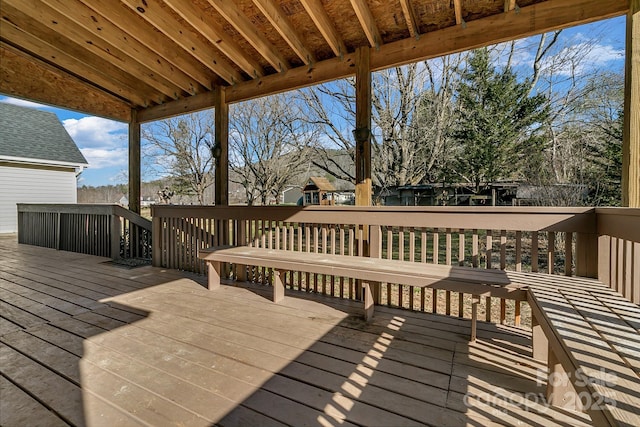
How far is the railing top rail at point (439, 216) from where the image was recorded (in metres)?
2.17

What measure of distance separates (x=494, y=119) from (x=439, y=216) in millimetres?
8484

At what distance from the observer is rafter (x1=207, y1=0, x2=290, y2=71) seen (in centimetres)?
274

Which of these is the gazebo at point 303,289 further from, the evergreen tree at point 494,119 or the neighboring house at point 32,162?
the evergreen tree at point 494,119

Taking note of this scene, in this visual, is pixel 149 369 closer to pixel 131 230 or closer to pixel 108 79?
pixel 131 230

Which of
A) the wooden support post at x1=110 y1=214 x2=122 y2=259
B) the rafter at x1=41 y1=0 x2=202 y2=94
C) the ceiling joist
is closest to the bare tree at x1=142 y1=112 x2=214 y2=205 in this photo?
the wooden support post at x1=110 y1=214 x2=122 y2=259

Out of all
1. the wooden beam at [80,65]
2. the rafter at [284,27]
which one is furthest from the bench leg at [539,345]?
the wooden beam at [80,65]

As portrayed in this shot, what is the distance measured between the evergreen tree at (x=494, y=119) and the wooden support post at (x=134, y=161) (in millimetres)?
8689

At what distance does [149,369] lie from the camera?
177 centimetres

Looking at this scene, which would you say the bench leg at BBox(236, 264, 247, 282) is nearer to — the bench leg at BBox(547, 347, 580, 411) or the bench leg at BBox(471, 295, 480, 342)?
the bench leg at BBox(471, 295, 480, 342)

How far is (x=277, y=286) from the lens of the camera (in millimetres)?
2955

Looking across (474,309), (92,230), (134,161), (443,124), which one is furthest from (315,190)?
(474,309)

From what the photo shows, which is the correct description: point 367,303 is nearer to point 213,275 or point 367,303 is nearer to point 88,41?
point 213,275

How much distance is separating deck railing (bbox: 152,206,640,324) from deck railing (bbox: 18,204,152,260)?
3.34 ft

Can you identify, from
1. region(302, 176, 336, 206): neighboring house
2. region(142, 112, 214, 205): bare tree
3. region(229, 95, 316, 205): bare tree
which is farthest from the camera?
region(302, 176, 336, 206): neighboring house
